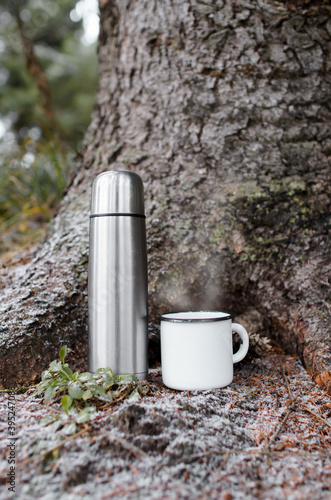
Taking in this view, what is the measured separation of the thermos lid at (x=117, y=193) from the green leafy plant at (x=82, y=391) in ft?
1.54

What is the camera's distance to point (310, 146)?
1644 mm

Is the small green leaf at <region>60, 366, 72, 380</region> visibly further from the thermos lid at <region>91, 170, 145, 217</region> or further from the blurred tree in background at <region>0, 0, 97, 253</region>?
the blurred tree in background at <region>0, 0, 97, 253</region>

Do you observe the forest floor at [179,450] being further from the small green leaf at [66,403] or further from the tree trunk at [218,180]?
the tree trunk at [218,180]

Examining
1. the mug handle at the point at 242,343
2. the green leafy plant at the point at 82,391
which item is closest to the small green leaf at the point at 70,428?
the green leafy plant at the point at 82,391

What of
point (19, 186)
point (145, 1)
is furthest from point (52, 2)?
point (145, 1)

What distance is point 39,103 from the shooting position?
5699 mm

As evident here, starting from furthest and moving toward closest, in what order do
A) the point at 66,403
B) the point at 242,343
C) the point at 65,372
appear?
the point at 242,343
the point at 65,372
the point at 66,403

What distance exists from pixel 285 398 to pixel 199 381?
295 mm

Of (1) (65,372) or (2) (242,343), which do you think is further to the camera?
(2) (242,343)

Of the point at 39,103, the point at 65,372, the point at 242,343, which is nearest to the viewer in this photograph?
the point at 65,372

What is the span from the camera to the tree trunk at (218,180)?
1.49 m

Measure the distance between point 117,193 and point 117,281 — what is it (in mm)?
281

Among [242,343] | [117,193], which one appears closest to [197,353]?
[242,343]

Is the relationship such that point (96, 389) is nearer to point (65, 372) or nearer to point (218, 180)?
point (65, 372)
